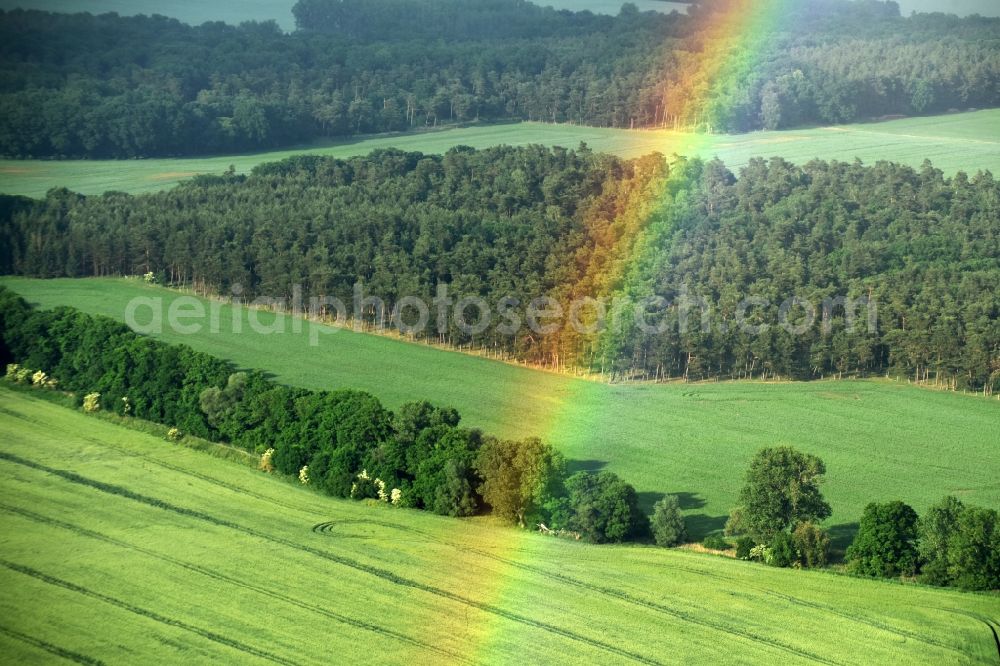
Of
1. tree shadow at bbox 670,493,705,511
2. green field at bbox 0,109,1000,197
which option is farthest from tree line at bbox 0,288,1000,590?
green field at bbox 0,109,1000,197

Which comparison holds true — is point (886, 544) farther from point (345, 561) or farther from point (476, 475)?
point (345, 561)

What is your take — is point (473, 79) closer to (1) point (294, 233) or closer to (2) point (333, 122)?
(2) point (333, 122)

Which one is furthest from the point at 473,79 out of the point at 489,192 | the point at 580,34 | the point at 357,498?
the point at 357,498

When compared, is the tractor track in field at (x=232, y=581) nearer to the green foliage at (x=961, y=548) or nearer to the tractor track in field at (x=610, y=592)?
the tractor track in field at (x=610, y=592)

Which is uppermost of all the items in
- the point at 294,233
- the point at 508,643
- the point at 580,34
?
the point at 580,34

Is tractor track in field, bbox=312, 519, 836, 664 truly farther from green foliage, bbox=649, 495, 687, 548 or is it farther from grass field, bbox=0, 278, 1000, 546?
grass field, bbox=0, 278, 1000, 546

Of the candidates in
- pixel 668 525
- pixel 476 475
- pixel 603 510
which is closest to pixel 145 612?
pixel 476 475
